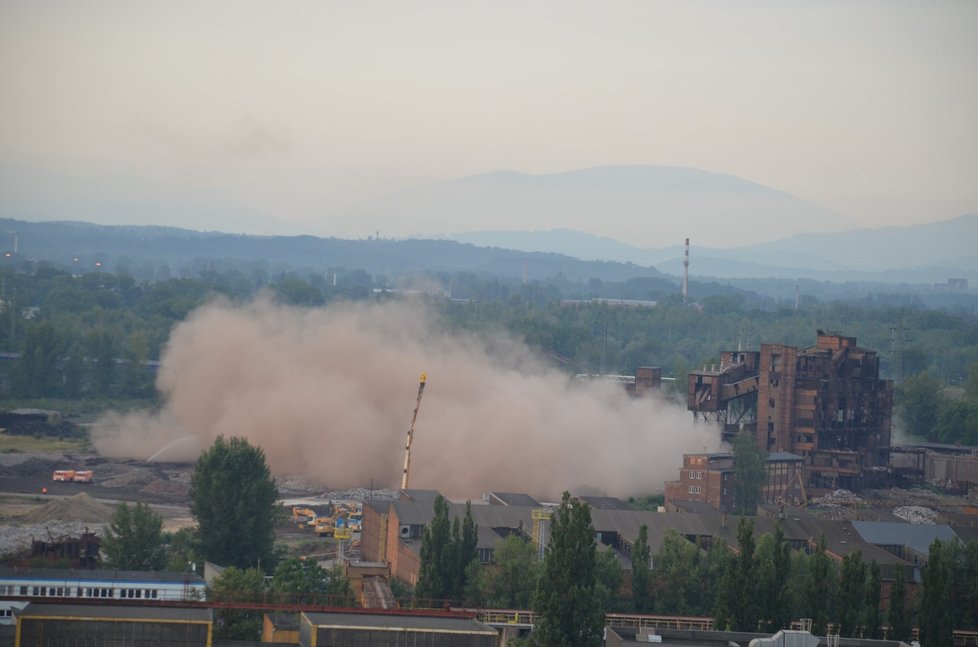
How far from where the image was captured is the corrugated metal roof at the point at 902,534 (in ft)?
140

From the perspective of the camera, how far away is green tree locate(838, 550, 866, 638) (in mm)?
31453

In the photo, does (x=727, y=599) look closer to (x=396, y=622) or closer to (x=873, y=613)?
(x=873, y=613)

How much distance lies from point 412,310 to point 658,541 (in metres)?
41.9

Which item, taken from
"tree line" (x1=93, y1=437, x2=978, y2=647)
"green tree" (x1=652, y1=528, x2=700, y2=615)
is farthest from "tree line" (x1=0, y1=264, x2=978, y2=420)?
"green tree" (x1=652, y1=528, x2=700, y2=615)

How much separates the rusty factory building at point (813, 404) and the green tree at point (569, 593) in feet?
109

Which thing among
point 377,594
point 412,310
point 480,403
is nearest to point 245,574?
point 377,594

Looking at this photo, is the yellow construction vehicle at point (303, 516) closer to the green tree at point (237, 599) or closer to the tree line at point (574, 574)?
the tree line at point (574, 574)

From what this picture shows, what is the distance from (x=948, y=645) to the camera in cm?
3077

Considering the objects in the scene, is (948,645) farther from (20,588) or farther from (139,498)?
(139,498)

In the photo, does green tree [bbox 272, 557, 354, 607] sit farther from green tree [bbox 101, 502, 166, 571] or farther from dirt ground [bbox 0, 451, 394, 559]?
dirt ground [bbox 0, 451, 394, 559]

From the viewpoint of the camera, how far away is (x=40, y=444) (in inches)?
2601

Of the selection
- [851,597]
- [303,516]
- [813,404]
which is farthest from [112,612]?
[813,404]

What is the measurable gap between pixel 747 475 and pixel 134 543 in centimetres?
2485

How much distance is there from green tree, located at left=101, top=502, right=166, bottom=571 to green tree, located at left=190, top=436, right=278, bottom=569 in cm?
202
